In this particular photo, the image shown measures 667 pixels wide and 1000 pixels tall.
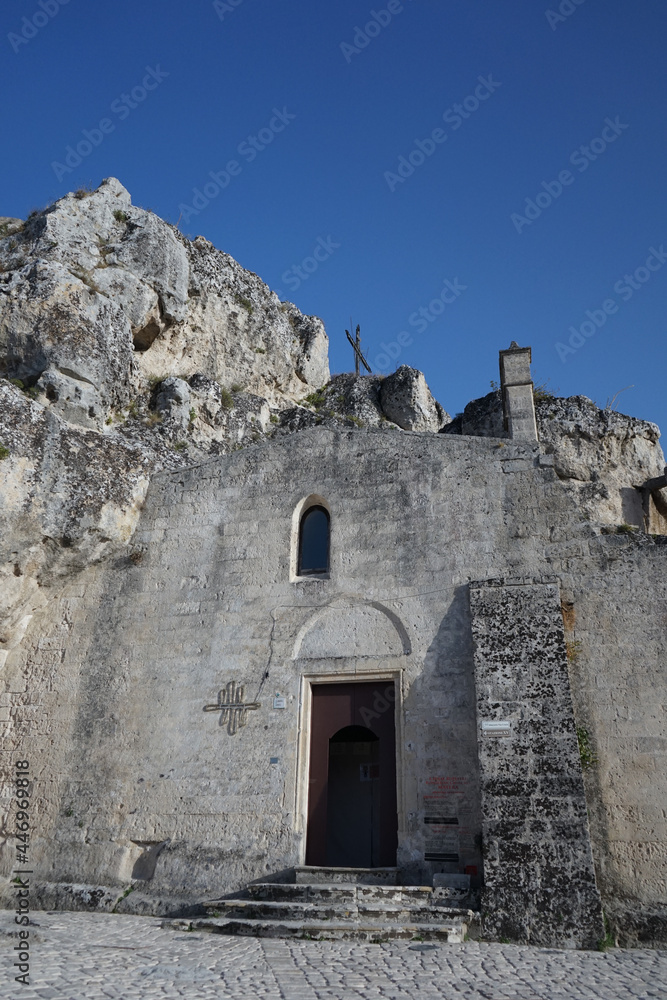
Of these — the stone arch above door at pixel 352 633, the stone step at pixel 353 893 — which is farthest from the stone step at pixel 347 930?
the stone arch above door at pixel 352 633

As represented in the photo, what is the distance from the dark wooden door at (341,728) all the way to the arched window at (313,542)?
1.86 m

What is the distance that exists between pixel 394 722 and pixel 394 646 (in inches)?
39.4

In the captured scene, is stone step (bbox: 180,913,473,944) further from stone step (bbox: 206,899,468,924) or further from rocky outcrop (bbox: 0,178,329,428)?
rocky outcrop (bbox: 0,178,329,428)

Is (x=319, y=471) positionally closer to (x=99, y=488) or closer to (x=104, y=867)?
(x=99, y=488)

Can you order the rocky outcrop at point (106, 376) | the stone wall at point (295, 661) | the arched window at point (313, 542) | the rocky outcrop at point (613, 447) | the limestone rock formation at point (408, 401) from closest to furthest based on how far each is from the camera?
the stone wall at point (295, 661) → the rocky outcrop at point (106, 376) → the arched window at point (313, 542) → the rocky outcrop at point (613, 447) → the limestone rock formation at point (408, 401)

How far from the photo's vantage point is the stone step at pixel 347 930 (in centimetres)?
738

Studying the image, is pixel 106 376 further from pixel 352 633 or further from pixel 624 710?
pixel 624 710

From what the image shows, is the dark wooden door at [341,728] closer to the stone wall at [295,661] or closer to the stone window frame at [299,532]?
the stone wall at [295,661]

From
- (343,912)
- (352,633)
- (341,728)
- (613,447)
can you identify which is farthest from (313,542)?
(613,447)

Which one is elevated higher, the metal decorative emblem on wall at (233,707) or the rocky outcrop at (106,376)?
the rocky outcrop at (106,376)

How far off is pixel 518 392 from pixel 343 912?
8.07m

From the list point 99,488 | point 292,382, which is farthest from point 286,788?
point 292,382

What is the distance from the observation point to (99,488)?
1154 cm

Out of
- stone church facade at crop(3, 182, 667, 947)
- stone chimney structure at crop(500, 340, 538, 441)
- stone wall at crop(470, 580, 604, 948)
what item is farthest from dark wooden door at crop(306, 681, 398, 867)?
stone chimney structure at crop(500, 340, 538, 441)
